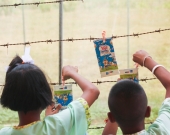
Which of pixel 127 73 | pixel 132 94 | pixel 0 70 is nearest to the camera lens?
pixel 132 94

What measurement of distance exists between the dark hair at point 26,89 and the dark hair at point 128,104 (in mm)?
244

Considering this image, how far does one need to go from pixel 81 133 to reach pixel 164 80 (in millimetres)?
360

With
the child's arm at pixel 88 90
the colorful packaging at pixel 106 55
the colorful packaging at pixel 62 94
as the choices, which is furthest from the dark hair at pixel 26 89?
the colorful packaging at pixel 106 55

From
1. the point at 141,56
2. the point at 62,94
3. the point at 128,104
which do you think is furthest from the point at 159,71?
the point at 62,94

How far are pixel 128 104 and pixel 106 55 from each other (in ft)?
→ 1.25

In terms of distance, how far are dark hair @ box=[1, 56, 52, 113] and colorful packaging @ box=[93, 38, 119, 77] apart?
35cm

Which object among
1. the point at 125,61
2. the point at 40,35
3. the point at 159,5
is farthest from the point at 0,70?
the point at 159,5

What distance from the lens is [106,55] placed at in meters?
1.45

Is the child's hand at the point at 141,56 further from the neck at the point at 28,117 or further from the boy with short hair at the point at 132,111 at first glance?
the neck at the point at 28,117

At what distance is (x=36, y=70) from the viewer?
3.86ft

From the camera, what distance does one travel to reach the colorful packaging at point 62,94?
4.70 ft

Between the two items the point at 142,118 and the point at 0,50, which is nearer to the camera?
the point at 142,118

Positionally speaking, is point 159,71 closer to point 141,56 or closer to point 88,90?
point 141,56

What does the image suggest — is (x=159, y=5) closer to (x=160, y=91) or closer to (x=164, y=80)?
(x=160, y=91)
